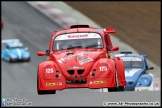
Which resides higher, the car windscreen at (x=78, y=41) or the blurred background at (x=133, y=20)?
the blurred background at (x=133, y=20)

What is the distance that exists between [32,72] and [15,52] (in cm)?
229

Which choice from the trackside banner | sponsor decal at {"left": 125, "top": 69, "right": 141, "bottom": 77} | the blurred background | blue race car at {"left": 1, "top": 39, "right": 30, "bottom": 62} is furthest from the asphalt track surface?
the blurred background

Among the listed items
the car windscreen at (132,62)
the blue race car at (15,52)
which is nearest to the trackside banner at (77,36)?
the car windscreen at (132,62)

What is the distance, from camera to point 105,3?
121ft

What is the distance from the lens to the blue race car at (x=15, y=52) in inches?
1159

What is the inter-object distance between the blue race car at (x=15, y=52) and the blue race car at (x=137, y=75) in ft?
28.8

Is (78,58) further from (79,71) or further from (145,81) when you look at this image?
(145,81)

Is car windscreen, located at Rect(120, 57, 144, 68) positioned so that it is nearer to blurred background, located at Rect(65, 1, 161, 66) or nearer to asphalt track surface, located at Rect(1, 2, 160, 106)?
asphalt track surface, located at Rect(1, 2, 160, 106)

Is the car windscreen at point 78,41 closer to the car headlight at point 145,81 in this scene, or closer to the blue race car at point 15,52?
the car headlight at point 145,81

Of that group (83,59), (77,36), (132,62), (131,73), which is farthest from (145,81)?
(83,59)

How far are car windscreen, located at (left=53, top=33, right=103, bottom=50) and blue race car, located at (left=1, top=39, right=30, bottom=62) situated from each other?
1252 cm

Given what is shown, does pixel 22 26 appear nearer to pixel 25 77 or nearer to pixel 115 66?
pixel 25 77

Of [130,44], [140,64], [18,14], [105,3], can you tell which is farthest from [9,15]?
[140,64]

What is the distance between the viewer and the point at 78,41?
55.1 ft
